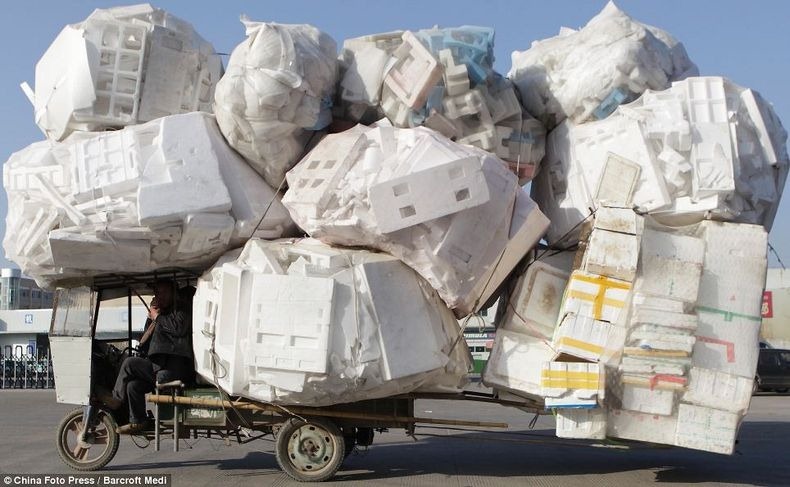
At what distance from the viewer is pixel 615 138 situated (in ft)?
25.0

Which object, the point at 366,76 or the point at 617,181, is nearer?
the point at 617,181

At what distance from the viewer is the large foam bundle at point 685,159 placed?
7.31 metres

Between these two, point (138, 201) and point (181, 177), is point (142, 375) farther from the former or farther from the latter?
point (181, 177)

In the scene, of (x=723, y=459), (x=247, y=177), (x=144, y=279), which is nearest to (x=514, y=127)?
(x=247, y=177)

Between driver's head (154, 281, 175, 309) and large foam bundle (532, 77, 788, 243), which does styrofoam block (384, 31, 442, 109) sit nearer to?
large foam bundle (532, 77, 788, 243)

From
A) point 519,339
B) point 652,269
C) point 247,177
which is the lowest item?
point 519,339

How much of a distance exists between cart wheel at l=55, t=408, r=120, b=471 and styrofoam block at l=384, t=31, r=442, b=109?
4390mm

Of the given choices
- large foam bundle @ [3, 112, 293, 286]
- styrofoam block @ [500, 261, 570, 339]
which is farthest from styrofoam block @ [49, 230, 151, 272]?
styrofoam block @ [500, 261, 570, 339]

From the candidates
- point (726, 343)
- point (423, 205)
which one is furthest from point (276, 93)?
point (726, 343)

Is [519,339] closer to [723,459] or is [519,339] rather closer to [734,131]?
[734,131]

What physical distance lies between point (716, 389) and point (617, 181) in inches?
76.4

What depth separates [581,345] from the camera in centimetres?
715

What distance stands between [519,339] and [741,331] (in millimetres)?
1872

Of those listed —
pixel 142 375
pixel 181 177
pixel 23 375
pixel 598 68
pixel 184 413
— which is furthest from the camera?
pixel 23 375
